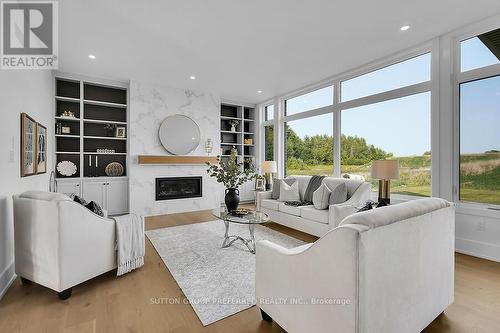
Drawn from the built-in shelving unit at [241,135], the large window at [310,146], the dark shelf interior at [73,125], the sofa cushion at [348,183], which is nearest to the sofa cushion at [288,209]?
the sofa cushion at [348,183]

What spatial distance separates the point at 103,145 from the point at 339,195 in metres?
5.05

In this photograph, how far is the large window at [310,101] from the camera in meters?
5.14

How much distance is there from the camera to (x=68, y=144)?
4945 millimetres

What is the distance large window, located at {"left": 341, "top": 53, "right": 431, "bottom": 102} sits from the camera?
143 inches

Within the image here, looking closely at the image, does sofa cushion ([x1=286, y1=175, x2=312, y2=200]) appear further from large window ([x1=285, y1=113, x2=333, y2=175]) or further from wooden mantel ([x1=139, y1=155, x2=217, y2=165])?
wooden mantel ([x1=139, y1=155, x2=217, y2=165])

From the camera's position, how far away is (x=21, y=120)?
264 cm

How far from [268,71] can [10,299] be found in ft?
15.1

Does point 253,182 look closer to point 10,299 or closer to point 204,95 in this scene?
point 204,95

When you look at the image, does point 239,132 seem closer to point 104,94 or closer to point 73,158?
point 104,94

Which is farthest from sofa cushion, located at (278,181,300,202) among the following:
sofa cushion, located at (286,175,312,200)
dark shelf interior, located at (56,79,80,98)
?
dark shelf interior, located at (56,79,80,98)

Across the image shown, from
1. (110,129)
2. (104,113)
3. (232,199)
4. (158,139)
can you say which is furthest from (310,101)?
(104,113)

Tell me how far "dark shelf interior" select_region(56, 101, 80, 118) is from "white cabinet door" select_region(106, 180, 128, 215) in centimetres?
162

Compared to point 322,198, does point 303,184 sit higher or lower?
higher

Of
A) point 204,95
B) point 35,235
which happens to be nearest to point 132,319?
point 35,235
